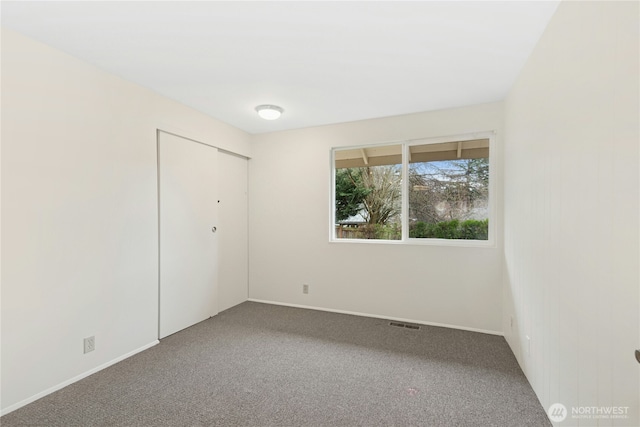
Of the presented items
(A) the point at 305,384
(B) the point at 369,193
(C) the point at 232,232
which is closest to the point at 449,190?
(B) the point at 369,193

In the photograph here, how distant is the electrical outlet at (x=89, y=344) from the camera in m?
2.29

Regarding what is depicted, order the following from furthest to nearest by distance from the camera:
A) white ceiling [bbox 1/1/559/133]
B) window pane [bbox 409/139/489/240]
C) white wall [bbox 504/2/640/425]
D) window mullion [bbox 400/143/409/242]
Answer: window mullion [bbox 400/143/409/242] < window pane [bbox 409/139/489/240] < white ceiling [bbox 1/1/559/133] < white wall [bbox 504/2/640/425]

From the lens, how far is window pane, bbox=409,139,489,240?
326cm

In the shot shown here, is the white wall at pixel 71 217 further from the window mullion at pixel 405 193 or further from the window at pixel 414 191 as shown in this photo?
the window mullion at pixel 405 193

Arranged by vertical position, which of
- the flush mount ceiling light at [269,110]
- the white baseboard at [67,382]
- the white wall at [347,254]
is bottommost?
the white baseboard at [67,382]

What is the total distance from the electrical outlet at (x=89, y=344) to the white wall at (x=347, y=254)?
2138mm

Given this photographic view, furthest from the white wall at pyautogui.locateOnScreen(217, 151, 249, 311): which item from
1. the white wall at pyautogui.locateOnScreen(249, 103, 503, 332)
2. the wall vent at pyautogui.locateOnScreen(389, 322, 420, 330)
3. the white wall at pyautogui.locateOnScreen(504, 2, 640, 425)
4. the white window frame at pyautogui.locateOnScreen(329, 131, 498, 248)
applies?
the white wall at pyautogui.locateOnScreen(504, 2, 640, 425)

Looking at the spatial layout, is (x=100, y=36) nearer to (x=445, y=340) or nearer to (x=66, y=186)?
(x=66, y=186)

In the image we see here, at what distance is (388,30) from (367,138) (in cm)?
183

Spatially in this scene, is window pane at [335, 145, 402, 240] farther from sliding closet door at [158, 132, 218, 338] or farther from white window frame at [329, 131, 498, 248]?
sliding closet door at [158, 132, 218, 338]

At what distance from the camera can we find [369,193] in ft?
12.5

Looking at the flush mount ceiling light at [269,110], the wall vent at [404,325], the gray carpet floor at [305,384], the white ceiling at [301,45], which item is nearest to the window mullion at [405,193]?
the white ceiling at [301,45]

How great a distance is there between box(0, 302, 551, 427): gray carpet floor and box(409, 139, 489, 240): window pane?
45.3 inches

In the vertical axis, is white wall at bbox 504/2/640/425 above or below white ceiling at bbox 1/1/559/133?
below
